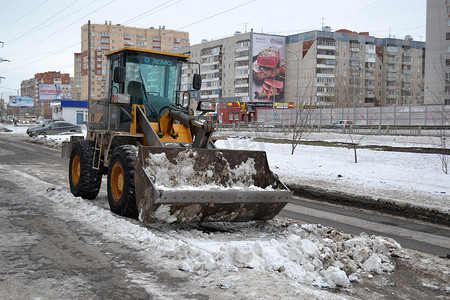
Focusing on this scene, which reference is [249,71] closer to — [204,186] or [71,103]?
[71,103]

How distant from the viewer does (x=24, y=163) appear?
17172 mm

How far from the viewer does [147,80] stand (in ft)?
29.8

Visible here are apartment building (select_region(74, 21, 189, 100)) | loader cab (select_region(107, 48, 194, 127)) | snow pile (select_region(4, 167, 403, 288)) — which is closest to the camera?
snow pile (select_region(4, 167, 403, 288))

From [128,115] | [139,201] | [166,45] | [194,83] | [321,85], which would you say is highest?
[166,45]

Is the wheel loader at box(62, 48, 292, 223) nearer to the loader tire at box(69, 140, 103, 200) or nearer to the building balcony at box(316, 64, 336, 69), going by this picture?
the loader tire at box(69, 140, 103, 200)

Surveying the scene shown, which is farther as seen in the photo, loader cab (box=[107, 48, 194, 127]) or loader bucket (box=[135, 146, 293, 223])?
loader cab (box=[107, 48, 194, 127])

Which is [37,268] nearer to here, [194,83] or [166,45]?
[194,83]

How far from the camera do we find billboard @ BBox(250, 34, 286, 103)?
97.1 metres

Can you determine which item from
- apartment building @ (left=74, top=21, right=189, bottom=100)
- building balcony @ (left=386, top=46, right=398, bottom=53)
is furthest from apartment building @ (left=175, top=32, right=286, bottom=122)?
apartment building @ (left=74, top=21, right=189, bottom=100)

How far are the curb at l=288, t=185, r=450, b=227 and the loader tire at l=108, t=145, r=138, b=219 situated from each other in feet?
16.8

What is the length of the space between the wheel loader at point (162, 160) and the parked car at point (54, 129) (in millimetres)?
33210

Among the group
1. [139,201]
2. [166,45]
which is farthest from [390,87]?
Answer: [139,201]

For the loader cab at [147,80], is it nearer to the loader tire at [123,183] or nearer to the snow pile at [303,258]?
the loader tire at [123,183]

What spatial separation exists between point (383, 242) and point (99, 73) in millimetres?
145385
